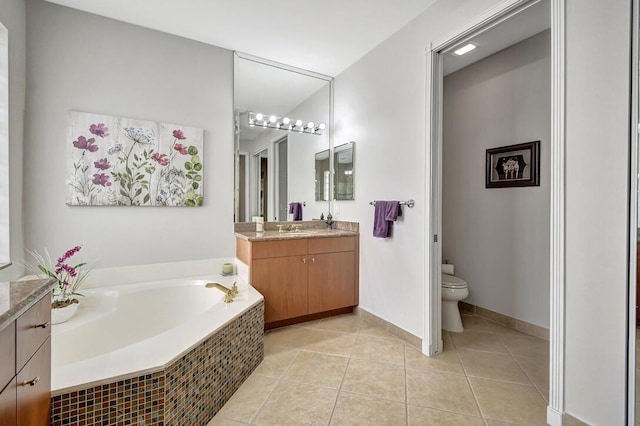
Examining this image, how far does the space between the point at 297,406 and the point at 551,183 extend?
1.81 m

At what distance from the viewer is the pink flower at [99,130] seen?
2.26 metres

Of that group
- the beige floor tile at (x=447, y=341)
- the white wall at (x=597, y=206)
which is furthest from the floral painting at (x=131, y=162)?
the white wall at (x=597, y=206)

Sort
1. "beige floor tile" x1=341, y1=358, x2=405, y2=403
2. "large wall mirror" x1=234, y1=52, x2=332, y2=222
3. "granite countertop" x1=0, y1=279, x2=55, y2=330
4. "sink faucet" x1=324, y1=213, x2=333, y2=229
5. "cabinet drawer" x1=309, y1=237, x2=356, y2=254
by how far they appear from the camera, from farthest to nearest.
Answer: "sink faucet" x1=324, y1=213, x2=333, y2=229 < "large wall mirror" x1=234, y1=52, x2=332, y2=222 < "cabinet drawer" x1=309, y1=237, x2=356, y2=254 < "beige floor tile" x1=341, y1=358, x2=405, y2=403 < "granite countertop" x1=0, y1=279, x2=55, y2=330

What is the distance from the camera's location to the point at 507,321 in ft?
8.97

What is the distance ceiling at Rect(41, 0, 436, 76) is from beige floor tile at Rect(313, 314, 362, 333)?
263 cm

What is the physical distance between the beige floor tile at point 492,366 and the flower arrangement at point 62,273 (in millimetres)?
2694

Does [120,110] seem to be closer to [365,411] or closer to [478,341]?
[365,411]

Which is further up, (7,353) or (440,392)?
(7,353)

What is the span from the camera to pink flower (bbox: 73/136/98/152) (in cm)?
223

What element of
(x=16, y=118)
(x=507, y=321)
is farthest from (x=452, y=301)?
(x=16, y=118)

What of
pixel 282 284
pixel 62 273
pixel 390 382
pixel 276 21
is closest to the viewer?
pixel 390 382

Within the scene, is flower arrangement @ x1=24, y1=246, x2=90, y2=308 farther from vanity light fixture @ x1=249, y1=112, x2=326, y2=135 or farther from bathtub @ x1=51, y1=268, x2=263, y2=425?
vanity light fixture @ x1=249, y1=112, x2=326, y2=135

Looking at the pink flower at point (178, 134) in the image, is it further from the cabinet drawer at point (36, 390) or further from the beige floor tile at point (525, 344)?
the beige floor tile at point (525, 344)

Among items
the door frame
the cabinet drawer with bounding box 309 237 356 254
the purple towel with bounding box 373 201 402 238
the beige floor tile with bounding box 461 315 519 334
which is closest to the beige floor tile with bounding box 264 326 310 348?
the cabinet drawer with bounding box 309 237 356 254
